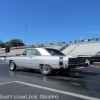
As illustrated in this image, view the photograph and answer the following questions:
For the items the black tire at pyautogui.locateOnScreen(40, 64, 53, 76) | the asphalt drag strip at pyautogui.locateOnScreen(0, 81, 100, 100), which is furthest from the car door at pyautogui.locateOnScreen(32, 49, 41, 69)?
the asphalt drag strip at pyautogui.locateOnScreen(0, 81, 100, 100)

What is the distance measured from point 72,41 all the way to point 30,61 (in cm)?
4911

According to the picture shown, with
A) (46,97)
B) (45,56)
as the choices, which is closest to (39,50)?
(45,56)

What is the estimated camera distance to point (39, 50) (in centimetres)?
1065

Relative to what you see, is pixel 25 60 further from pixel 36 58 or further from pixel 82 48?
pixel 82 48

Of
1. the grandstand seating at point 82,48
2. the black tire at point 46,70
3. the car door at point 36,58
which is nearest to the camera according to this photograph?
the black tire at point 46,70

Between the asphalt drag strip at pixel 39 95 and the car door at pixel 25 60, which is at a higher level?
the car door at pixel 25 60

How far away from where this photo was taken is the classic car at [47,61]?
903 cm

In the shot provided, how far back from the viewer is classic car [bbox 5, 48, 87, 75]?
9031 mm

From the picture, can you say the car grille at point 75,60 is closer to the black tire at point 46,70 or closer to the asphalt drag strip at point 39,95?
the black tire at point 46,70

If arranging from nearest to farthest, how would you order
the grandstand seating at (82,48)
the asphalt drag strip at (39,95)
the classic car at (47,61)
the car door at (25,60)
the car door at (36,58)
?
the asphalt drag strip at (39,95), the classic car at (47,61), the car door at (36,58), the car door at (25,60), the grandstand seating at (82,48)

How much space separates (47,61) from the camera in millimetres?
9727

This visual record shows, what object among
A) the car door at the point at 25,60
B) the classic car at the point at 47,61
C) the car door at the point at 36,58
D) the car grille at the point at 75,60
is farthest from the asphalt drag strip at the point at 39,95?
the car door at the point at 25,60

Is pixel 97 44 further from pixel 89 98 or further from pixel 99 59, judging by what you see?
pixel 89 98

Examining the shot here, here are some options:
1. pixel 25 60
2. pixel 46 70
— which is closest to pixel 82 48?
pixel 25 60
